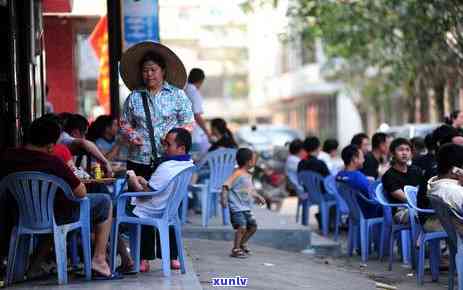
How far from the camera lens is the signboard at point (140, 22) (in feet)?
54.6

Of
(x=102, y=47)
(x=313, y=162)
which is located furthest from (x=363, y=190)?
(x=102, y=47)

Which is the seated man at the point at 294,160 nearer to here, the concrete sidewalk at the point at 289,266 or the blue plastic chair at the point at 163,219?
the concrete sidewalk at the point at 289,266

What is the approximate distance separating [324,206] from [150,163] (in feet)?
23.7

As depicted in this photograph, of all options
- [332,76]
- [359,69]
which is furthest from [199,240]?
[332,76]

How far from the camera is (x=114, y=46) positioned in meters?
16.5

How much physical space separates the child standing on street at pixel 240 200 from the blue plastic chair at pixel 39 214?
3008 mm

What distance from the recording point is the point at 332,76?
167 feet

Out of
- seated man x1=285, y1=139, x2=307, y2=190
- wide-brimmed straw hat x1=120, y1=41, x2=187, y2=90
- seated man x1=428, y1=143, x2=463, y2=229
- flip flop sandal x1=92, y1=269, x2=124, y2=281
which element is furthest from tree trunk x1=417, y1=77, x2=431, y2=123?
flip flop sandal x1=92, y1=269, x2=124, y2=281

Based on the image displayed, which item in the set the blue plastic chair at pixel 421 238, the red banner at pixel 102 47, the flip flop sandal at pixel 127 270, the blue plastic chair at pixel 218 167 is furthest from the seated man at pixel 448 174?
the red banner at pixel 102 47

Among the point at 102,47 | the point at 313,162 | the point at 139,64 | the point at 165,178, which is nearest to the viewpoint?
the point at 165,178

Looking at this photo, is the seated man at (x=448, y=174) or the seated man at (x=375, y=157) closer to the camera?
the seated man at (x=448, y=174)

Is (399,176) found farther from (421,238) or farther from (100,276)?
(100,276)

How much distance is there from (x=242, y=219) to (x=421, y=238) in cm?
195

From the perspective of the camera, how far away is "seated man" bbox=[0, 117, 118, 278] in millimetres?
9695
